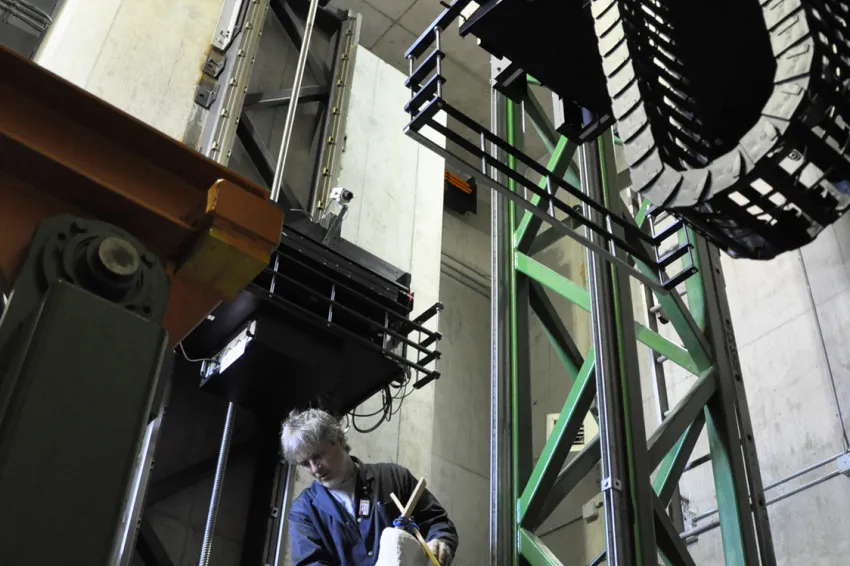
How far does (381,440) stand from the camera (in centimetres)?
460

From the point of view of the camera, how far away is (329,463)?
342cm

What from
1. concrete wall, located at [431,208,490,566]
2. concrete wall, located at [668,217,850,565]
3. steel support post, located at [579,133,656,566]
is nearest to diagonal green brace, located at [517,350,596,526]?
steel support post, located at [579,133,656,566]

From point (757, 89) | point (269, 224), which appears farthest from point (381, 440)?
point (757, 89)

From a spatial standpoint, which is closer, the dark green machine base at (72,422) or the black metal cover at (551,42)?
the dark green machine base at (72,422)

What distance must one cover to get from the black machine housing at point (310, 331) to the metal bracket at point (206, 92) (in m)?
1.27

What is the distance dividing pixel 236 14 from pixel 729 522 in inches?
145

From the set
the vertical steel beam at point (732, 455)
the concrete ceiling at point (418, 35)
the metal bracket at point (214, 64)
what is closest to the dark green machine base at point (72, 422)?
the vertical steel beam at point (732, 455)

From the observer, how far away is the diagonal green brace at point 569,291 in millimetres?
3849

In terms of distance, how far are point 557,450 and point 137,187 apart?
7.18 ft

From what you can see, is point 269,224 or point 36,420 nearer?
point 36,420

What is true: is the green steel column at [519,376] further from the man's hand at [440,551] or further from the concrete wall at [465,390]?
the concrete wall at [465,390]

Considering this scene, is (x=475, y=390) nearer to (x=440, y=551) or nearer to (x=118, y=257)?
(x=440, y=551)

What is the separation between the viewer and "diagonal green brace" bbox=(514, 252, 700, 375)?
3849 millimetres

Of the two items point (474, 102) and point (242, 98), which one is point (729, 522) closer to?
point (242, 98)
